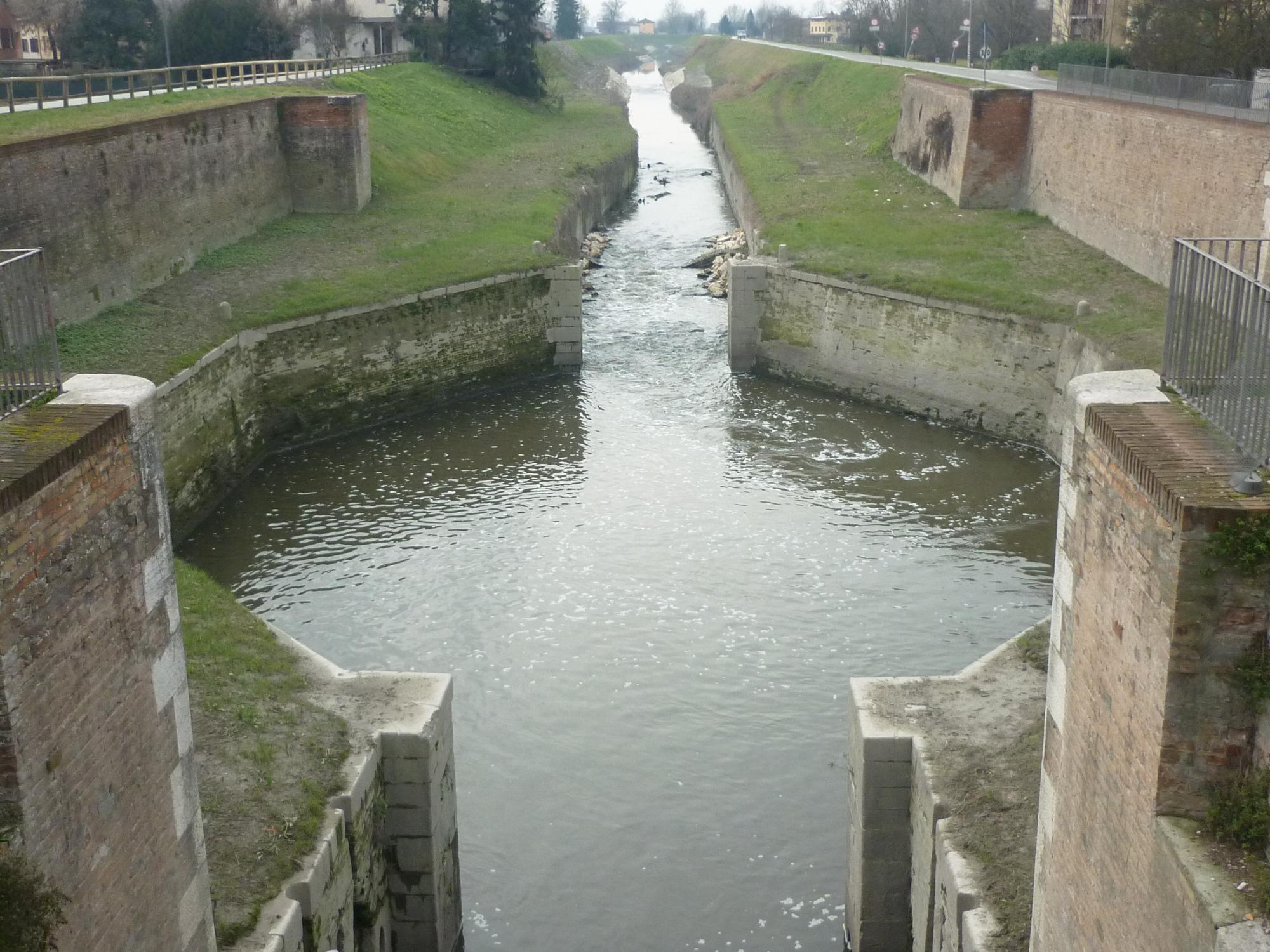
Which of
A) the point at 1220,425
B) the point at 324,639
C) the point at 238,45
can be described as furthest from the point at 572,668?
the point at 238,45

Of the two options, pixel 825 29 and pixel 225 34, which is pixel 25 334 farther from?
pixel 825 29

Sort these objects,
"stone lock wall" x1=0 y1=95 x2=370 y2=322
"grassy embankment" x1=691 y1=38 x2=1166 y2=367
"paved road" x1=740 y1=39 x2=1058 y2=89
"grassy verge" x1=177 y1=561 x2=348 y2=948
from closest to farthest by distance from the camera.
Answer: "grassy verge" x1=177 y1=561 x2=348 y2=948, "stone lock wall" x1=0 y1=95 x2=370 y2=322, "grassy embankment" x1=691 y1=38 x2=1166 y2=367, "paved road" x1=740 y1=39 x2=1058 y2=89

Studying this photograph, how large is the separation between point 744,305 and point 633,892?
15306 mm

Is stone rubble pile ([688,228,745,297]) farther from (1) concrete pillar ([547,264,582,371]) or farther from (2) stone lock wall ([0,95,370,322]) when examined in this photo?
(2) stone lock wall ([0,95,370,322])

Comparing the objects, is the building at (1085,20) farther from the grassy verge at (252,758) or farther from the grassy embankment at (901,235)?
the grassy verge at (252,758)

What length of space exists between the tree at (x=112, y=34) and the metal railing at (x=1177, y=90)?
24.9 meters

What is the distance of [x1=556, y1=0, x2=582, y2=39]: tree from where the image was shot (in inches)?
4119

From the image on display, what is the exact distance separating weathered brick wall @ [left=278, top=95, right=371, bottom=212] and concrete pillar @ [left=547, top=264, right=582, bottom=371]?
727 cm

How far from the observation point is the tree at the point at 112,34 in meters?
37.6

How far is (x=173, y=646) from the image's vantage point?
712 centimetres

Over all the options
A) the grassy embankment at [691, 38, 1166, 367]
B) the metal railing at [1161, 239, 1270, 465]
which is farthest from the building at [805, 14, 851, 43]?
the metal railing at [1161, 239, 1270, 465]

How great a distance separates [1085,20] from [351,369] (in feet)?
157

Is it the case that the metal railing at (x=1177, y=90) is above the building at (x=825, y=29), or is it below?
below

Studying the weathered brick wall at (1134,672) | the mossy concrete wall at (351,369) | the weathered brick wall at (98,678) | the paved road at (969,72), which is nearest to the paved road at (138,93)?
the mossy concrete wall at (351,369)
